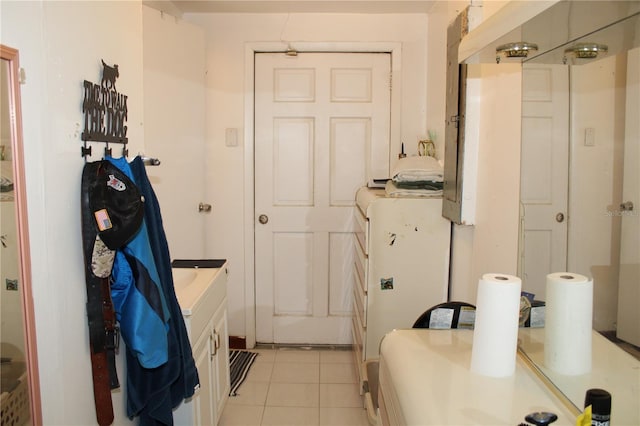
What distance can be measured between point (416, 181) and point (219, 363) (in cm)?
131

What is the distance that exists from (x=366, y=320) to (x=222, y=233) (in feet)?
4.51

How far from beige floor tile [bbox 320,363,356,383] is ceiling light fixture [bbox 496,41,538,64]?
2286 mm

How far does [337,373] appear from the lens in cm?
323

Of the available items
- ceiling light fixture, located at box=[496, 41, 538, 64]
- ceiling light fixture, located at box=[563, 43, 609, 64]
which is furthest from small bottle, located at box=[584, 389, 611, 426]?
ceiling light fixture, located at box=[496, 41, 538, 64]

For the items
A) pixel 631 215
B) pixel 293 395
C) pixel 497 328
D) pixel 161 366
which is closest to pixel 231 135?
pixel 293 395

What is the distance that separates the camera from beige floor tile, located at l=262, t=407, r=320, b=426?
2631 mm

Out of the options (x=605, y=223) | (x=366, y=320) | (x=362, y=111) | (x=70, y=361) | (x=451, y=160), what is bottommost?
(x=366, y=320)

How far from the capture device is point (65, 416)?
132cm

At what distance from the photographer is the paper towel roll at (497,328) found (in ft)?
3.90

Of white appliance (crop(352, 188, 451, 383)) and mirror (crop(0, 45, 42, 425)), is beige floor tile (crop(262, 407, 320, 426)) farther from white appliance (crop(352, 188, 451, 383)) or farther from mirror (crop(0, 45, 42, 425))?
mirror (crop(0, 45, 42, 425))

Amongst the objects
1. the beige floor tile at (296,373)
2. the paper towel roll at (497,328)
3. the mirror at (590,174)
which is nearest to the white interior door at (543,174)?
the mirror at (590,174)

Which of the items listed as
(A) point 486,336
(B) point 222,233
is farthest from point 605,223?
(B) point 222,233

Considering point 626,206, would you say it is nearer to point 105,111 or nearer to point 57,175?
point 57,175

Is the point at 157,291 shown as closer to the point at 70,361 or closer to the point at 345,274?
the point at 70,361
